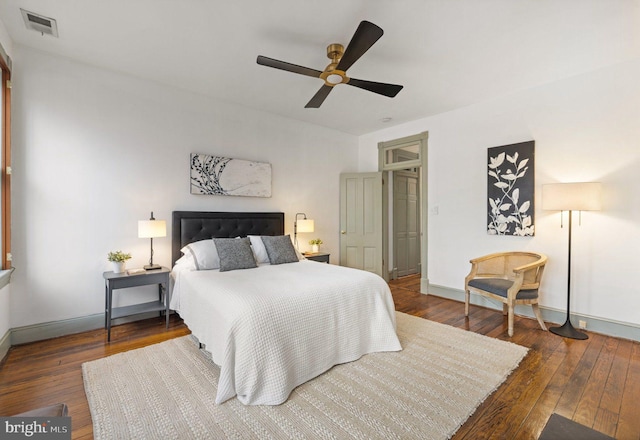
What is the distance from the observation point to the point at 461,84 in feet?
11.8

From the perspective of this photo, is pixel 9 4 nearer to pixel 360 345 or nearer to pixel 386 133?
pixel 360 345

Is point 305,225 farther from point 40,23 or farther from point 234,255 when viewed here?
point 40,23

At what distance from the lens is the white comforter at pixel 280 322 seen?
1978mm

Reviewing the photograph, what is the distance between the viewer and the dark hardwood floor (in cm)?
185

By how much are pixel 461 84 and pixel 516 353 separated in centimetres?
301

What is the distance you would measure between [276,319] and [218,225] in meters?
2.24

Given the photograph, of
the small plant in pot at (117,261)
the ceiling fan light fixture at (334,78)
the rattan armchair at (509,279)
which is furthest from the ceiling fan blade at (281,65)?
the rattan armchair at (509,279)

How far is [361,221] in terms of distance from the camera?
17.9 feet

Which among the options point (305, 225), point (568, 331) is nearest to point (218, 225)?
point (305, 225)

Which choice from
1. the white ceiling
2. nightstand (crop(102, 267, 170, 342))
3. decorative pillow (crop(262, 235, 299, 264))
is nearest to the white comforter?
nightstand (crop(102, 267, 170, 342))

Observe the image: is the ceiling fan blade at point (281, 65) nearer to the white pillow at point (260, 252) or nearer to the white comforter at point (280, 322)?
the white comforter at point (280, 322)

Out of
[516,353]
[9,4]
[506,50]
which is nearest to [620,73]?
[506,50]

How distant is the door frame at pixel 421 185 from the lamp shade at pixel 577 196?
1877 millimetres

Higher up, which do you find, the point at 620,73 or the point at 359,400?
the point at 620,73
